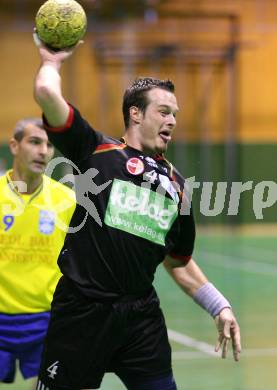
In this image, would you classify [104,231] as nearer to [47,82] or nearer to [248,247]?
[47,82]

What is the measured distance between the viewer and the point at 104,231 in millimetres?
4004

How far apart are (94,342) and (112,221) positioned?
0.54m

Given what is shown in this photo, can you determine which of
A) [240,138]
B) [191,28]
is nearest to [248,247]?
[240,138]

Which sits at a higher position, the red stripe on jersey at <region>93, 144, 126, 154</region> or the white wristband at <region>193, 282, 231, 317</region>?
the red stripe on jersey at <region>93, 144, 126, 154</region>

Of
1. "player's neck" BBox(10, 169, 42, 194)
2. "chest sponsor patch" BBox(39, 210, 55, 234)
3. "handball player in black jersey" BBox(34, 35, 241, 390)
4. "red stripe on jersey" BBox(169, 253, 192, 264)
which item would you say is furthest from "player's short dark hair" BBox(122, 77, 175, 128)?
"player's neck" BBox(10, 169, 42, 194)

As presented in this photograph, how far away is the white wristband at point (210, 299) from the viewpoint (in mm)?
4316

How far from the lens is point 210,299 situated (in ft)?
14.3

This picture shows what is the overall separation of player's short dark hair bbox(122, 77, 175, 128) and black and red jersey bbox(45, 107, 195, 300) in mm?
183

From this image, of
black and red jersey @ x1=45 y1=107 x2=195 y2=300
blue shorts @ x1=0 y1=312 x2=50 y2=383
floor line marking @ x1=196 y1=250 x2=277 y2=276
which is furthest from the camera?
floor line marking @ x1=196 y1=250 x2=277 y2=276

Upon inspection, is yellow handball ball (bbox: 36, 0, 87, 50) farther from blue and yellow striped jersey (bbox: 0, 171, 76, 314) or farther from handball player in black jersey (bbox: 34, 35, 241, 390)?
blue and yellow striped jersey (bbox: 0, 171, 76, 314)

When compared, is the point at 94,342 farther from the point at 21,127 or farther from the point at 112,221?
the point at 21,127

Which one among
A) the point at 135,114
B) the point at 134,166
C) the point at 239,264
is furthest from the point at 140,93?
the point at 239,264

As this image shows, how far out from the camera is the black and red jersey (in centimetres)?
400

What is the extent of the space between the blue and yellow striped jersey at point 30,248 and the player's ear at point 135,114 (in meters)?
1.53
